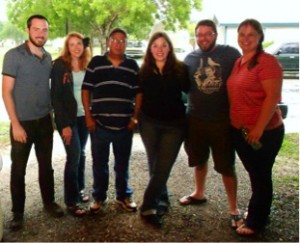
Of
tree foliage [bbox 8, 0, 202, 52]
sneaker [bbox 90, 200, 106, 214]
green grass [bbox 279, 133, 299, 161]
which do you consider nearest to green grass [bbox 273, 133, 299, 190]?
green grass [bbox 279, 133, 299, 161]

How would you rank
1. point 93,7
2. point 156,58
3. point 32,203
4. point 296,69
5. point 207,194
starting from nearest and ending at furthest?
point 156,58 < point 32,203 < point 207,194 < point 93,7 < point 296,69

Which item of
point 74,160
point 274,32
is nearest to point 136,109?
point 74,160

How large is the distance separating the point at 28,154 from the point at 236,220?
6.37ft

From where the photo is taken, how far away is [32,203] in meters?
3.62

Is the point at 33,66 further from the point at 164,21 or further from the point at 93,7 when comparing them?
the point at 164,21

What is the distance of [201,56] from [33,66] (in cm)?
142

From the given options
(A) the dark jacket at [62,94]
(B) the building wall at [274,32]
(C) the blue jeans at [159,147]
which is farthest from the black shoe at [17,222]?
(B) the building wall at [274,32]

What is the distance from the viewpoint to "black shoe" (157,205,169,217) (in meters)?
3.32

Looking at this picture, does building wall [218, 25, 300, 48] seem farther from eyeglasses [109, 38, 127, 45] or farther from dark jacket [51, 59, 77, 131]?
dark jacket [51, 59, 77, 131]

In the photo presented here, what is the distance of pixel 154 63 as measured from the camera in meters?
3.00

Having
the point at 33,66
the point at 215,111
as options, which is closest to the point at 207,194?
the point at 215,111

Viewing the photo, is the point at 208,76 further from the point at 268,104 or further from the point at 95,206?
the point at 95,206

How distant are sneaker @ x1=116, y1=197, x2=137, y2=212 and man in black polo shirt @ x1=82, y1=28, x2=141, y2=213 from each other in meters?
0.49

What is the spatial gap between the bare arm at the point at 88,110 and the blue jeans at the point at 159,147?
0.43m
